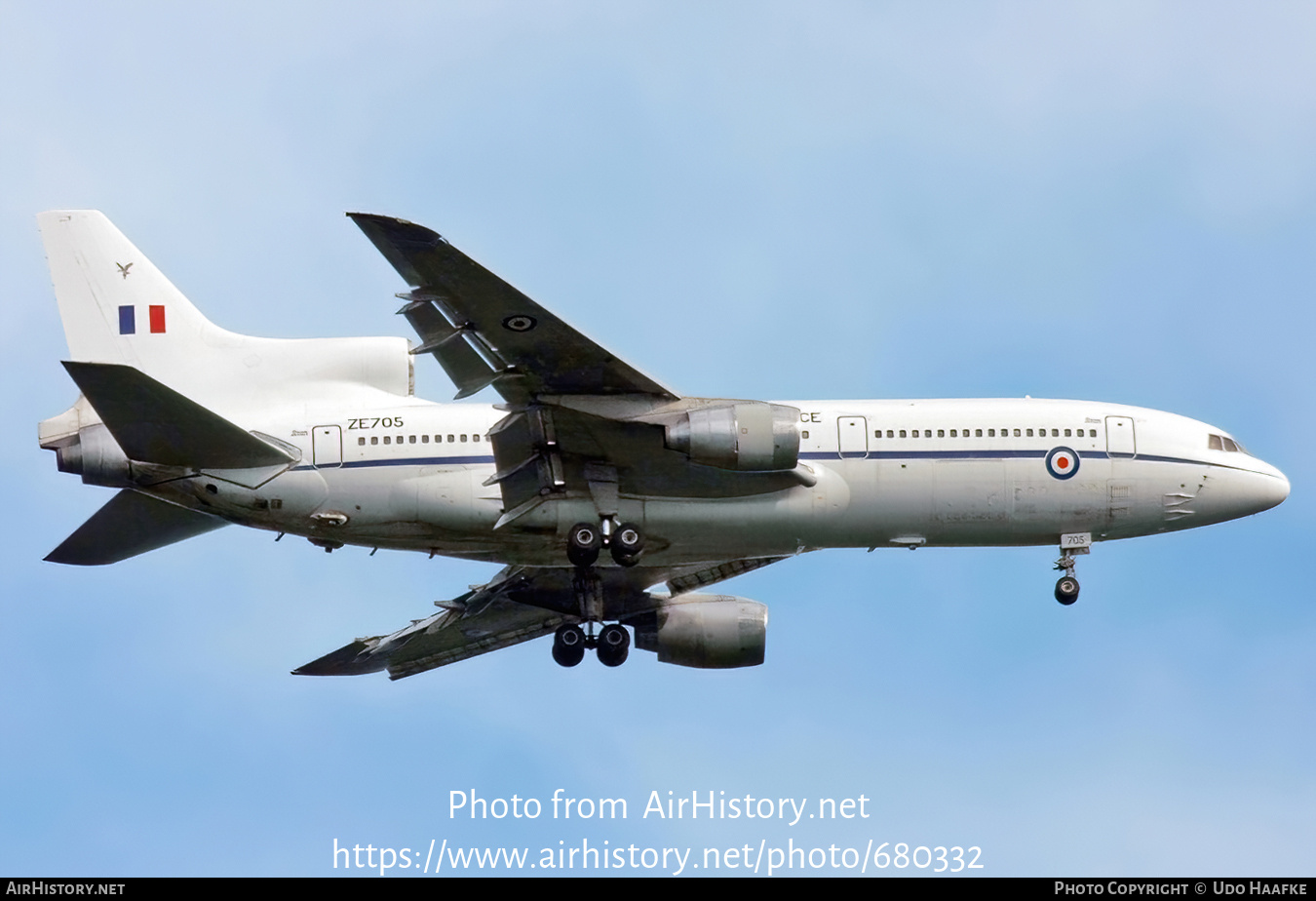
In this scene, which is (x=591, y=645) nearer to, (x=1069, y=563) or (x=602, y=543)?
(x=602, y=543)

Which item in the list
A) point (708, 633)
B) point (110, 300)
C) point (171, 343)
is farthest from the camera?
point (708, 633)

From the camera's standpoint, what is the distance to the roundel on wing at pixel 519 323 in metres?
36.1

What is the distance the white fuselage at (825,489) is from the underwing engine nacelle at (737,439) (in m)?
2.10

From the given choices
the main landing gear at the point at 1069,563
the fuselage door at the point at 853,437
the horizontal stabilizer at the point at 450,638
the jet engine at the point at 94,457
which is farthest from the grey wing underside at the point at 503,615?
the jet engine at the point at 94,457

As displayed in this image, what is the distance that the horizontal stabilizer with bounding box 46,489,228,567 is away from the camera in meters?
40.5

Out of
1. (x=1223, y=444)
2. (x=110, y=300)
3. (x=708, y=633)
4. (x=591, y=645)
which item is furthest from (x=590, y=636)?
(x=1223, y=444)

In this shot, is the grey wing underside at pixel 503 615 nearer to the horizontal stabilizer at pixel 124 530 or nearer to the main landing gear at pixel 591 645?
the main landing gear at pixel 591 645

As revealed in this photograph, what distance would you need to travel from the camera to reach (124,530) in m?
40.8

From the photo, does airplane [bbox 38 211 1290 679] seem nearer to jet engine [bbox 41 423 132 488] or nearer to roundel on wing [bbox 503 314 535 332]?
A: jet engine [bbox 41 423 132 488]

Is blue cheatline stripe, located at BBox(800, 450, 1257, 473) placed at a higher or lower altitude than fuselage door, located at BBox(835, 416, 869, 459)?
lower

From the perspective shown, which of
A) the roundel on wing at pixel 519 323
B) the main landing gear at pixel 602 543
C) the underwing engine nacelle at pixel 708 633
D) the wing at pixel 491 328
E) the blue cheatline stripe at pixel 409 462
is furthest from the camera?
the underwing engine nacelle at pixel 708 633

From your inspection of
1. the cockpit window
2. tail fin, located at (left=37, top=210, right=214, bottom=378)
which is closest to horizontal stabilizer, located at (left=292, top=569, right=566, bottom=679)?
tail fin, located at (left=37, top=210, right=214, bottom=378)

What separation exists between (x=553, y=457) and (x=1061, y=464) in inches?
438

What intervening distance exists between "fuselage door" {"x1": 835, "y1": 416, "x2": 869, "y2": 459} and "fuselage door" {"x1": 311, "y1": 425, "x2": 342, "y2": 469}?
418 inches
